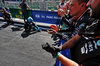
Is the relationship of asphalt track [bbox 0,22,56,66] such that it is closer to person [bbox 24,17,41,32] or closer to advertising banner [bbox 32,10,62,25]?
person [bbox 24,17,41,32]

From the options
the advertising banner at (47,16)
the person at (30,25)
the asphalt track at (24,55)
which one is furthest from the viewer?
the advertising banner at (47,16)

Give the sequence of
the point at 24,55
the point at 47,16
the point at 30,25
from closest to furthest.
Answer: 1. the point at 24,55
2. the point at 30,25
3. the point at 47,16

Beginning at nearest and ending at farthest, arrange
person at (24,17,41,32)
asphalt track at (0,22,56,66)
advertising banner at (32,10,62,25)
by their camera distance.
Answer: asphalt track at (0,22,56,66) → person at (24,17,41,32) → advertising banner at (32,10,62,25)

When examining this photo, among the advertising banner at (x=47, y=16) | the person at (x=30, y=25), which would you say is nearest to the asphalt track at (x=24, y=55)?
the person at (x=30, y=25)

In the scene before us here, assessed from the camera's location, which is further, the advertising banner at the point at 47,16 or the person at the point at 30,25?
the advertising banner at the point at 47,16

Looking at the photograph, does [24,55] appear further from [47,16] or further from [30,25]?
[47,16]

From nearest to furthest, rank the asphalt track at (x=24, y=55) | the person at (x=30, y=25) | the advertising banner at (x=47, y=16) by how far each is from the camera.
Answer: the asphalt track at (x=24, y=55) → the person at (x=30, y=25) → the advertising banner at (x=47, y=16)

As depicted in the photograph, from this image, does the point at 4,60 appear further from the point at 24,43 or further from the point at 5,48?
the point at 24,43

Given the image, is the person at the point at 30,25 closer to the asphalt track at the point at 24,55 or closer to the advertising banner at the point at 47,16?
the advertising banner at the point at 47,16

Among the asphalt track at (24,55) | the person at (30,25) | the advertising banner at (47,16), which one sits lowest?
the asphalt track at (24,55)

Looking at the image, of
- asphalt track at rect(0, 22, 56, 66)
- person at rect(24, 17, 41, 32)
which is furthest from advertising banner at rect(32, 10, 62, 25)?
asphalt track at rect(0, 22, 56, 66)

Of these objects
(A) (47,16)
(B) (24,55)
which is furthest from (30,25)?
(B) (24,55)

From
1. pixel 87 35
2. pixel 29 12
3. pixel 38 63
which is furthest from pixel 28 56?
pixel 29 12

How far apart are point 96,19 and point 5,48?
4194mm
